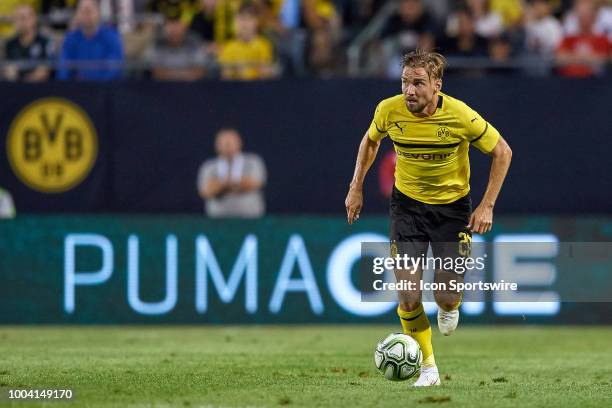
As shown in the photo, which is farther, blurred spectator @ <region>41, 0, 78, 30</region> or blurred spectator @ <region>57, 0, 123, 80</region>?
blurred spectator @ <region>41, 0, 78, 30</region>

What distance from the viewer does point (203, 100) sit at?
57.1ft

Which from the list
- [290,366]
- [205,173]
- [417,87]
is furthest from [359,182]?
[205,173]

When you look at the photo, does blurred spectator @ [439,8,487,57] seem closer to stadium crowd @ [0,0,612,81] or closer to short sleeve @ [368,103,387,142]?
stadium crowd @ [0,0,612,81]

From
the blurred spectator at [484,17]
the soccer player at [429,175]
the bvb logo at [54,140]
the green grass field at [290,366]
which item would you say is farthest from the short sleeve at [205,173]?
the soccer player at [429,175]

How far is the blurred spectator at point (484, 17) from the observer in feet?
61.8

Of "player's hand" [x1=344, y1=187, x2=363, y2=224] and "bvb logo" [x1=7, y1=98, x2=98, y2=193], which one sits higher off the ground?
"player's hand" [x1=344, y1=187, x2=363, y2=224]

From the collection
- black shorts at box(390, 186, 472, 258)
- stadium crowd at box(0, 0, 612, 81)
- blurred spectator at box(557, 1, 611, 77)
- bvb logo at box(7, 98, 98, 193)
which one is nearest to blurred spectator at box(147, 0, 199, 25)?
stadium crowd at box(0, 0, 612, 81)

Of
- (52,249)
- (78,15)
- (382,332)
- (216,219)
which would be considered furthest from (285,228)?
(78,15)

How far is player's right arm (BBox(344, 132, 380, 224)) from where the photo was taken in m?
9.91

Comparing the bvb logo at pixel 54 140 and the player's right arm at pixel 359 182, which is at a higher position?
the player's right arm at pixel 359 182

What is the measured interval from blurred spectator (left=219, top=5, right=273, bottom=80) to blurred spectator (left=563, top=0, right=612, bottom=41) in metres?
4.14

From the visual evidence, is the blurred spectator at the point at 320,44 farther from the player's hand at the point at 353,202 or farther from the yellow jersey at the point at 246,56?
the player's hand at the point at 353,202

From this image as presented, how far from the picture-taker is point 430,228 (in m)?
10.2

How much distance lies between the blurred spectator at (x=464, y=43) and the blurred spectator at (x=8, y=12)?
20.2ft
